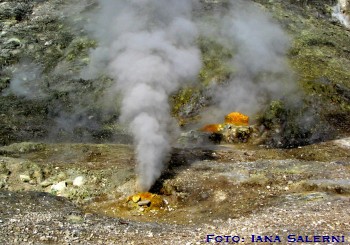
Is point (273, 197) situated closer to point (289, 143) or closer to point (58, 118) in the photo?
point (289, 143)

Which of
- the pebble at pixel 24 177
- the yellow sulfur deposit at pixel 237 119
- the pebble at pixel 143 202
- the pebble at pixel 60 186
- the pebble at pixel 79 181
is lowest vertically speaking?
the yellow sulfur deposit at pixel 237 119

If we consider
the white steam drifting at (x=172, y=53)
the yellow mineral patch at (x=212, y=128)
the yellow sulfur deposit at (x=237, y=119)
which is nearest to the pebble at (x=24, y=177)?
the white steam drifting at (x=172, y=53)

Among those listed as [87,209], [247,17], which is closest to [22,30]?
[247,17]

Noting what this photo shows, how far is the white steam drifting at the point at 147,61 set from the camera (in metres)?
12.6

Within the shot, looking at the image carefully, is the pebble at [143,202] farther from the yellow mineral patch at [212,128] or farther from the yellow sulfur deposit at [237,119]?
the yellow sulfur deposit at [237,119]

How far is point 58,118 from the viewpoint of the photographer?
742 inches

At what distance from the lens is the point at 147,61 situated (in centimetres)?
1814

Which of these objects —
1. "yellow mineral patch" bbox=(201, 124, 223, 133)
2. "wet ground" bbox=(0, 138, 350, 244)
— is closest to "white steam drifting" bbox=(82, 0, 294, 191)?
"yellow mineral patch" bbox=(201, 124, 223, 133)

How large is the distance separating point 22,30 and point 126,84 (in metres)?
10.9

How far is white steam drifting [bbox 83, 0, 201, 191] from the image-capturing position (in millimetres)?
12602

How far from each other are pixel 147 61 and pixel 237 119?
14.9 feet

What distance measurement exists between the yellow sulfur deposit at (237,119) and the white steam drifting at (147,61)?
8.16 ft

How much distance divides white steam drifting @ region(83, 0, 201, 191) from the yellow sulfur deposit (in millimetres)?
2489

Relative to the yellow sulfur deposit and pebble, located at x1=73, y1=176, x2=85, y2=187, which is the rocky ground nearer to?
pebble, located at x1=73, y1=176, x2=85, y2=187
